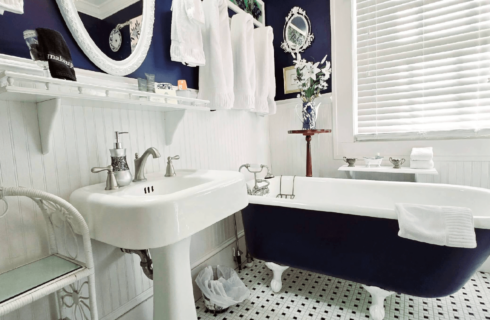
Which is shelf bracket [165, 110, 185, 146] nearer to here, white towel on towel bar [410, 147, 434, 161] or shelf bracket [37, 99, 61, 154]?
shelf bracket [37, 99, 61, 154]

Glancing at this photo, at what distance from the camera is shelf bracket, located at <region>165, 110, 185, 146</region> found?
1.46 meters

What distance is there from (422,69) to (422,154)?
0.66 m

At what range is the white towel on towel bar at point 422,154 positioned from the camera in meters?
1.90

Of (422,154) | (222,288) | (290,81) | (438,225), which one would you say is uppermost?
(290,81)

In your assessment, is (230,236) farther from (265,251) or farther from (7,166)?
(7,166)

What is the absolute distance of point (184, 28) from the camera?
1.51m

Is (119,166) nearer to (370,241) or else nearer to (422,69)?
(370,241)

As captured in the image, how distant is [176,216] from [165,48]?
1130 mm

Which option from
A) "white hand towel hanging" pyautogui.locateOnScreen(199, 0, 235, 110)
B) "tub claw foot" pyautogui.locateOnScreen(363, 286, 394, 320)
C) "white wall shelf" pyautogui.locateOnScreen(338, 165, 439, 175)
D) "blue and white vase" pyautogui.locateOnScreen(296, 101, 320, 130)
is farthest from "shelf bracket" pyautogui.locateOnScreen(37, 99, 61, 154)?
"white wall shelf" pyautogui.locateOnScreen(338, 165, 439, 175)

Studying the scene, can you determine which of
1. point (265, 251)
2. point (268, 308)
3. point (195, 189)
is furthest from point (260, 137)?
point (195, 189)

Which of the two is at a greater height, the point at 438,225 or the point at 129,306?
the point at 438,225

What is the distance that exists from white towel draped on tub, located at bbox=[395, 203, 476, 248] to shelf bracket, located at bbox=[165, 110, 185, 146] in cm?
119

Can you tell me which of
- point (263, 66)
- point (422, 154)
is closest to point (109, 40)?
point (263, 66)

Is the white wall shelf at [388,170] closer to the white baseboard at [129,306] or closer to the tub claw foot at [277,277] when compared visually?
the tub claw foot at [277,277]
